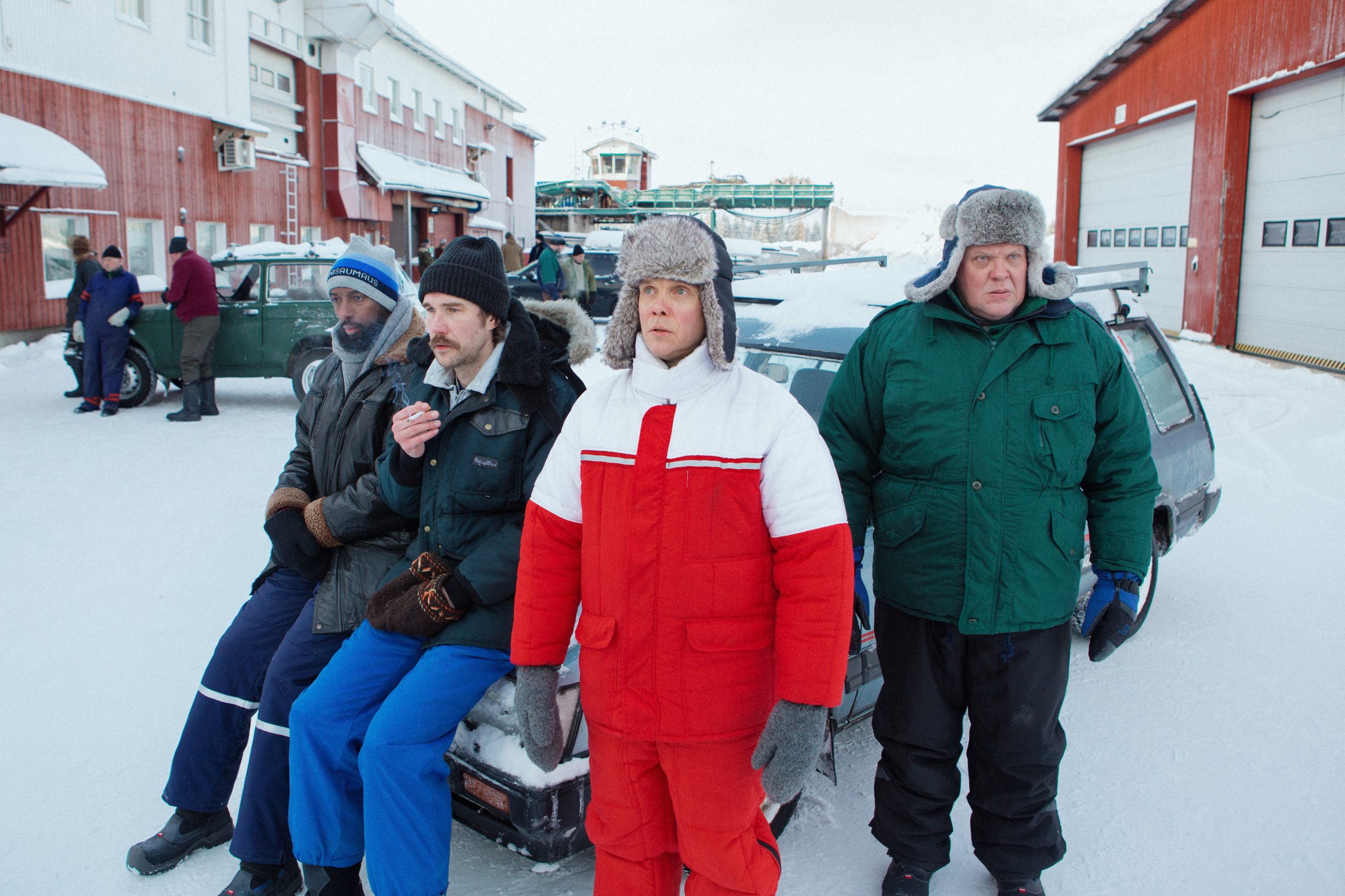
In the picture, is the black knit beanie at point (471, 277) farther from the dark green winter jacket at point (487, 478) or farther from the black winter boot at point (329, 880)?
the black winter boot at point (329, 880)

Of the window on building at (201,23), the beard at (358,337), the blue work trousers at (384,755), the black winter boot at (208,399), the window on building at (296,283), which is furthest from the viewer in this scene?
the window on building at (201,23)

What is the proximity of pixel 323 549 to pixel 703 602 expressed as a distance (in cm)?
150

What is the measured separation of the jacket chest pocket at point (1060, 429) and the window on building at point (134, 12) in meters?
16.9

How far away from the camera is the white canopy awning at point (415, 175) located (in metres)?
22.9

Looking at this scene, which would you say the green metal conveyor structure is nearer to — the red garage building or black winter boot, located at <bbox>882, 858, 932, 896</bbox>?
the red garage building

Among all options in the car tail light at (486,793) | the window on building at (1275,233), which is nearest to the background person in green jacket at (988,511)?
the car tail light at (486,793)

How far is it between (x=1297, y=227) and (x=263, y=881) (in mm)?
13826

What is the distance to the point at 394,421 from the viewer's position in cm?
256

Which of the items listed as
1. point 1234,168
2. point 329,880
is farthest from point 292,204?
point 329,880

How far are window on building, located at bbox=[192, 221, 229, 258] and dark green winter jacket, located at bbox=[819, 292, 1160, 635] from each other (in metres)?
17.6

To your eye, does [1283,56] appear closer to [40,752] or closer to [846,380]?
[846,380]

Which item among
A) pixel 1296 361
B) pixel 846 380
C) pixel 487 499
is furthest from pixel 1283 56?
pixel 487 499

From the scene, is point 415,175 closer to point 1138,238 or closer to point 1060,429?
point 1138,238

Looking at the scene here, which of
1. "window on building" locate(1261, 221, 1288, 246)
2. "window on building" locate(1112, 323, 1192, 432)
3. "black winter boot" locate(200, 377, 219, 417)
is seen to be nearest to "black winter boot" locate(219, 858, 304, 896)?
"window on building" locate(1112, 323, 1192, 432)
